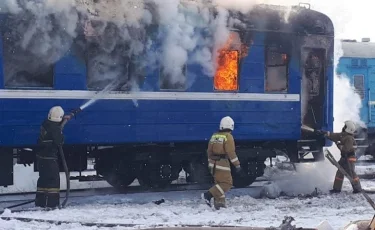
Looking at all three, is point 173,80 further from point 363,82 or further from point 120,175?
point 363,82

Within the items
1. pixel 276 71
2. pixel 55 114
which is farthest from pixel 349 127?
pixel 55 114

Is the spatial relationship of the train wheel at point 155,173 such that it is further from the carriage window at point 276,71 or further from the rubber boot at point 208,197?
the carriage window at point 276,71

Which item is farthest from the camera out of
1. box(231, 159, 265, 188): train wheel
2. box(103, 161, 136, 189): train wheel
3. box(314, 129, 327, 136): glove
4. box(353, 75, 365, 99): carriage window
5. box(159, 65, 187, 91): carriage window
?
box(353, 75, 365, 99): carriage window

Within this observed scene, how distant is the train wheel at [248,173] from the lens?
12.8 metres

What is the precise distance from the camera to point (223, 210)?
10.1 meters

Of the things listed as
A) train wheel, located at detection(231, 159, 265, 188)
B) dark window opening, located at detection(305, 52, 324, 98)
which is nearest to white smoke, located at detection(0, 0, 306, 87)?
dark window opening, located at detection(305, 52, 324, 98)

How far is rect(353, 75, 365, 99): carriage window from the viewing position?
67.6 feet

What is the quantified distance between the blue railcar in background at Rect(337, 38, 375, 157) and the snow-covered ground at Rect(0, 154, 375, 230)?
26.1ft

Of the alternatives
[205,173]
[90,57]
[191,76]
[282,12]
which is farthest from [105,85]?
[282,12]

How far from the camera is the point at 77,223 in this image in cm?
841

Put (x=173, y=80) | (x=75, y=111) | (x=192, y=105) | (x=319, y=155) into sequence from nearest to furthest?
(x=75, y=111)
(x=173, y=80)
(x=192, y=105)
(x=319, y=155)

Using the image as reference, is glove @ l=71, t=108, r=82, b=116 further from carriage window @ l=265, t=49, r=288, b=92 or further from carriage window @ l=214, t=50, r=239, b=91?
carriage window @ l=265, t=49, r=288, b=92

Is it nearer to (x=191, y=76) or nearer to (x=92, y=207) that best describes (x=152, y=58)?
(x=191, y=76)

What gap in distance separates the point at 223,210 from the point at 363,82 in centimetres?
1220
